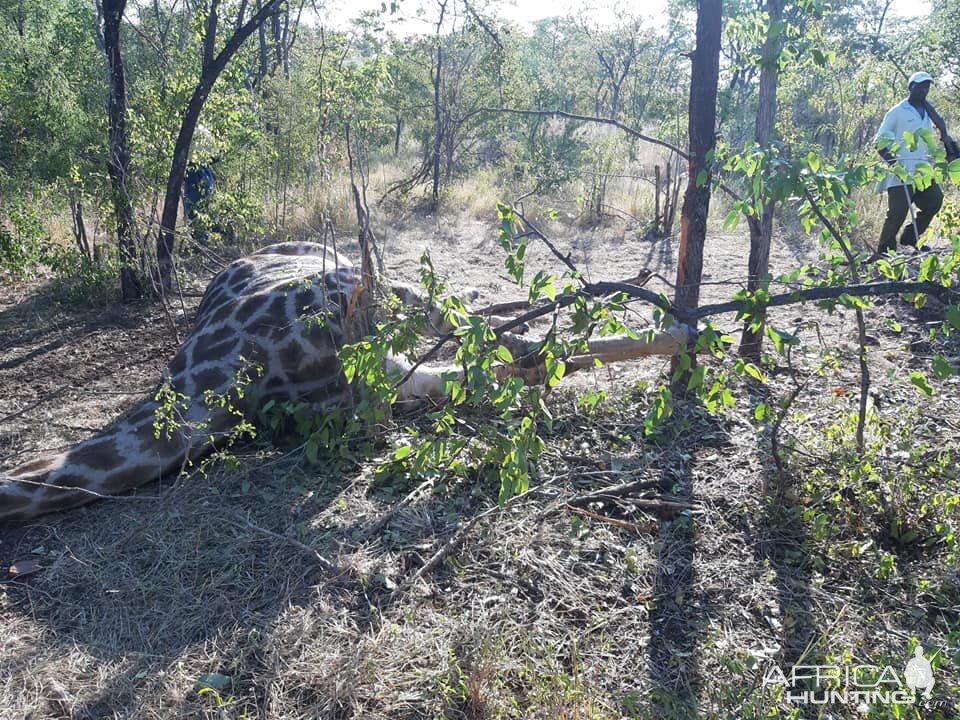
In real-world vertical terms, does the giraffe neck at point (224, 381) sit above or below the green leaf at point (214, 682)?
above

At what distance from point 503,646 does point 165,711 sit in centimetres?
110

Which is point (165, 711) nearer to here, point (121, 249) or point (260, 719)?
point (260, 719)

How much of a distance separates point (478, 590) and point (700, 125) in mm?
2626

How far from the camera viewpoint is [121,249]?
237 inches

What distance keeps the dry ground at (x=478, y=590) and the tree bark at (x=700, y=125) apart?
884 millimetres

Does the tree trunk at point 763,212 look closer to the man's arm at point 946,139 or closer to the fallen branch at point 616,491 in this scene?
the fallen branch at point 616,491

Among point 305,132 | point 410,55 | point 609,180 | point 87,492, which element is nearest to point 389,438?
point 87,492

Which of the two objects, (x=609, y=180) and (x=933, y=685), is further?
(x=609, y=180)

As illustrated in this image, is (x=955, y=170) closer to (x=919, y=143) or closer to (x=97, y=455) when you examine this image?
(x=97, y=455)

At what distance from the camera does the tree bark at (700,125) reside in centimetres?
385

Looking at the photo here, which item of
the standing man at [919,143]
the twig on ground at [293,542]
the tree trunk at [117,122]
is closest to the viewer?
the twig on ground at [293,542]

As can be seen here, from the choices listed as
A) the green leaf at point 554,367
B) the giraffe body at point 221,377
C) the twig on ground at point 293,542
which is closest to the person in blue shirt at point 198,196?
the giraffe body at point 221,377

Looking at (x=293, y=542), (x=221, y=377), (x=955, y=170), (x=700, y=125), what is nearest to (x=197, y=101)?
(x=221, y=377)

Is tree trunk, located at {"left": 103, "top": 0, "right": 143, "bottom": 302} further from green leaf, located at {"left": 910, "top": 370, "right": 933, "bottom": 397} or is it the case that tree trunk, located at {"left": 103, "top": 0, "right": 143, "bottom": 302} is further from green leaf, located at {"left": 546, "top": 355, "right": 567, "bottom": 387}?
green leaf, located at {"left": 910, "top": 370, "right": 933, "bottom": 397}
